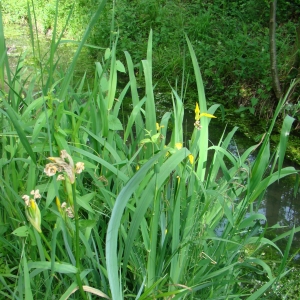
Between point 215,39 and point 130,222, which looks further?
point 215,39

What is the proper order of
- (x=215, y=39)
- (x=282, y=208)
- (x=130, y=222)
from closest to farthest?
(x=130, y=222), (x=282, y=208), (x=215, y=39)

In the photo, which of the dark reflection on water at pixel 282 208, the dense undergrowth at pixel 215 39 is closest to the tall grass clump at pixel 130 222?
the dark reflection on water at pixel 282 208

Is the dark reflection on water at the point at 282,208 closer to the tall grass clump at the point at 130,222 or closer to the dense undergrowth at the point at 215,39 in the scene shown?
the dense undergrowth at the point at 215,39

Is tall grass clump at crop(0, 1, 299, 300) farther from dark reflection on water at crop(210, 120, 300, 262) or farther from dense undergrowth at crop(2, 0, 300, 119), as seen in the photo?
dense undergrowth at crop(2, 0, 300, 119)

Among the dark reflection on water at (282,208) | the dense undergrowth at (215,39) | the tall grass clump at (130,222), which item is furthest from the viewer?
the dense undergrowth at (215,39)

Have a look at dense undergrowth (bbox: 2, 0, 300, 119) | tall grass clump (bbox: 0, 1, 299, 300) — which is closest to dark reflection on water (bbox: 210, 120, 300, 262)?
dense undergrowth (bbox: 2, 0, 300, 119)

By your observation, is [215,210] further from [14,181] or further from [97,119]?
[14,181]

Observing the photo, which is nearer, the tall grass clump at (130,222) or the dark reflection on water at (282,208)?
the tall grass clump at (130,222)

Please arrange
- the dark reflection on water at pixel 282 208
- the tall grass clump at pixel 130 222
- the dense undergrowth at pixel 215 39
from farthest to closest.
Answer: the dense undergrowth at pixel 215 39, the dark reflection on water at pixel 282 208, the tall grass clump at pixel 130 222

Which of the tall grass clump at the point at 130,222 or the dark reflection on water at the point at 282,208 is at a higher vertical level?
the tall grass clump at the point at 130,222

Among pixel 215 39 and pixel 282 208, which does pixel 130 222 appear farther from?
pixel 215 39

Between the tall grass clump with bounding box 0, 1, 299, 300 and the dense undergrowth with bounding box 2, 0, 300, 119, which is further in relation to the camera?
the dense undergrowth with bounding box 2, 0, 300, 119

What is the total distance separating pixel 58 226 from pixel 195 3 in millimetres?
5486

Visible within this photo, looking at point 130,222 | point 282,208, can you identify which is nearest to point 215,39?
point 282,208
